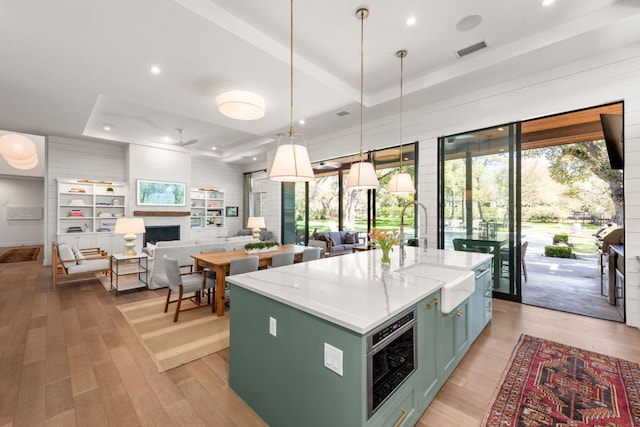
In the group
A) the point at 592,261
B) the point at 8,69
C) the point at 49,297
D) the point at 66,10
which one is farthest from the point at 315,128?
the point at 592,261

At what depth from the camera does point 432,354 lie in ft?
6.03

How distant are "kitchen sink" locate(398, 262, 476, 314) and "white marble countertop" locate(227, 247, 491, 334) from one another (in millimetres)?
51

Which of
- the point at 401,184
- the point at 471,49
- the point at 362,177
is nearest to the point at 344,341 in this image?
the point at 362,177

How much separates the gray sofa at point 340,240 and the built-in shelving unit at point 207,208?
13.4 ft

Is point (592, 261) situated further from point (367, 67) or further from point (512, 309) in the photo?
point (367, 67)

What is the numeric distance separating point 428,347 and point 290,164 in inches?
64.0

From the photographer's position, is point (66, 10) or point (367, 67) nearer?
point (66, 10)

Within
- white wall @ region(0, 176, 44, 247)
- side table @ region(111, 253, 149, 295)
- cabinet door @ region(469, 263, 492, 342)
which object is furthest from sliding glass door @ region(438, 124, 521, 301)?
white wall @ region(0, 176, 44, 247)

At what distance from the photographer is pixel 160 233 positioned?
25.7 feet

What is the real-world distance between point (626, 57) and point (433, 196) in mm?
2677

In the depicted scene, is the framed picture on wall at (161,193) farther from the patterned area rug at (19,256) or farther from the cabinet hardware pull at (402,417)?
the cabinet hardware pull at (402,417)

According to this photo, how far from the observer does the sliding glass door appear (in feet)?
13.2

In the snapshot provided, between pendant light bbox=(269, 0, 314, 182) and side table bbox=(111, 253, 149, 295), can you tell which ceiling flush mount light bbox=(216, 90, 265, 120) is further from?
side table bbox=(111, 253, 149, 295)

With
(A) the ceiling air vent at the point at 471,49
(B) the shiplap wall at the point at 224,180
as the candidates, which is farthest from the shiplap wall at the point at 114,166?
(A) the ceiling air vent at the point at 471,49
